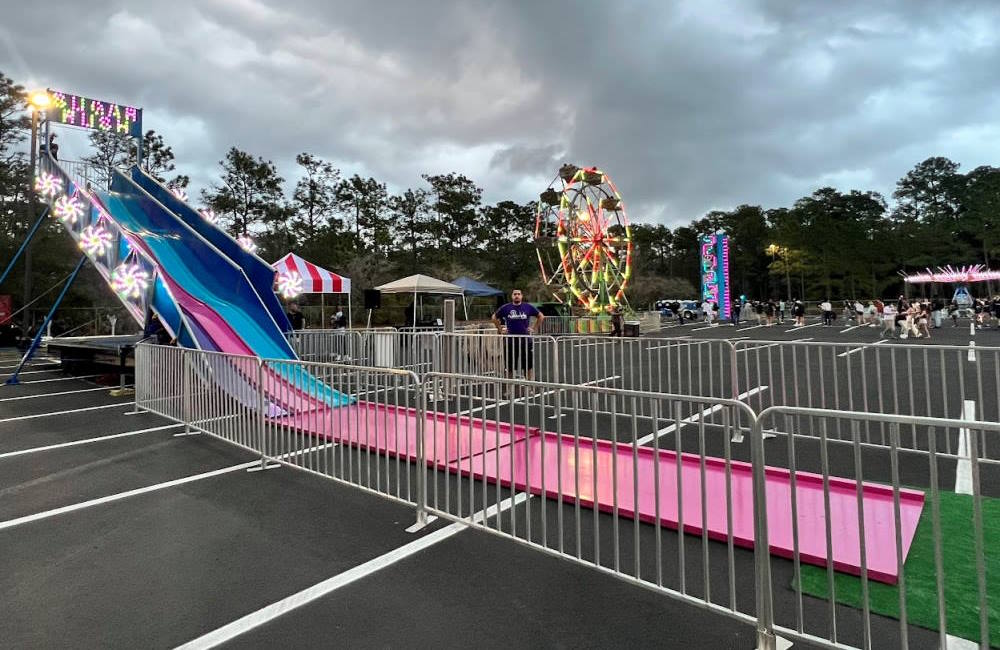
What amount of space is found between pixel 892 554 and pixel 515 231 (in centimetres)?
5930

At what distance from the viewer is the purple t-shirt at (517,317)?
30.5ft

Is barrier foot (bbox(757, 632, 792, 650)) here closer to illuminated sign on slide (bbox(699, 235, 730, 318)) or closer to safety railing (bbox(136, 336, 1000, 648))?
safety railing (bbox(136, 336, 1000, 648))

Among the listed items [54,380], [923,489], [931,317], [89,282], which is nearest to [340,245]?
[89,282]

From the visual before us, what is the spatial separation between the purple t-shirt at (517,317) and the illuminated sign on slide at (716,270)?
32460 millimetres

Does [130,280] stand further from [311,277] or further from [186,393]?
[311,277]

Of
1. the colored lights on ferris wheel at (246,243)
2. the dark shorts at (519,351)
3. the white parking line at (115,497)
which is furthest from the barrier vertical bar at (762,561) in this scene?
the colored lights on ferris wheel at (246,243)

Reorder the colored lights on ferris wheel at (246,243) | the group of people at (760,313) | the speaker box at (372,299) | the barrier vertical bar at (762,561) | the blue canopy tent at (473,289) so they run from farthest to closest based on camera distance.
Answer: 1. the group of people at (760,313)
2. the blue canopy tent at (473,289)
3. the speaker box at (372,299)
4. the colored lights on ferris wheel at (246,243)
5. the barrier vertical bar at (762,561)

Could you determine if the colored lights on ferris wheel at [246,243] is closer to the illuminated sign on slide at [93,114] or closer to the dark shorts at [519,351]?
the illuminated sign on slide at [93,114]

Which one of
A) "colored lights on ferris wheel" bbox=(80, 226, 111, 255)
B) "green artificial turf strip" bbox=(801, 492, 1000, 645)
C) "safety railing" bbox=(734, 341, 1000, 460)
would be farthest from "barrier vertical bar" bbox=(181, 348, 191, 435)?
"green artificial turf strip" bbox=(801, 492, 1000, 645)

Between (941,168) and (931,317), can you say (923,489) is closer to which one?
(931,317)

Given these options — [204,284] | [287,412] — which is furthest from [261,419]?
[204,284]

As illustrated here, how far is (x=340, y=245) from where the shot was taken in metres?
42.0

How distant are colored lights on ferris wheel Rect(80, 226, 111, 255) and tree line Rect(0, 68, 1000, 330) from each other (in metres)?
6.40

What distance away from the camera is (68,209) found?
37.7 feet
